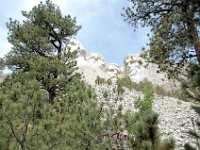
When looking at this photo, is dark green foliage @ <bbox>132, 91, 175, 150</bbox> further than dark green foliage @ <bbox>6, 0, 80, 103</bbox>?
No

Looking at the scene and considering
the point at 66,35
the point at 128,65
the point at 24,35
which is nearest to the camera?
the point at 24,35

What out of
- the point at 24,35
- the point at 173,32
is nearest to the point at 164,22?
the point at 173,32

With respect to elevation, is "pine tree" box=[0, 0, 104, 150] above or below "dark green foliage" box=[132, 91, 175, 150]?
above

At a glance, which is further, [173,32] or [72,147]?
[173,32]

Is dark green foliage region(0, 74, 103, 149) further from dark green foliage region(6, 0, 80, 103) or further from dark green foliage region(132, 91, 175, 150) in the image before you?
dark green foliage region(6, 0, 80, 103)

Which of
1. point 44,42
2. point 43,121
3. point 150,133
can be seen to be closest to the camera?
point 150,133

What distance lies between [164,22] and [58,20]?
12.5 m

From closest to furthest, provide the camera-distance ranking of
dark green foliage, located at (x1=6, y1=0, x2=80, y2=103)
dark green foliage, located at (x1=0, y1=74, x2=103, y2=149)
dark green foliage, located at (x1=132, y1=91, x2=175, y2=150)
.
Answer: dark green foliage, located at (x1=132, y1=91, x2=175, y2=150), dark green foliage, located at (x1=0, y1=74, x2=103, y2=149), dark green foliage, located at (x1=6, y1=0, x2=80, y2=103)

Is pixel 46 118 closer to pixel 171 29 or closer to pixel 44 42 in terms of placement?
pixel 171 29

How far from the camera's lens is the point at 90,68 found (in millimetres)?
51094

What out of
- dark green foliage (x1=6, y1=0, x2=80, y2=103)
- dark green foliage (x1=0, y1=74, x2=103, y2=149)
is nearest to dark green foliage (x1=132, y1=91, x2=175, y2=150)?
Answer: dark green foliage (x1=0, y1=74, x2=103, y2=149)

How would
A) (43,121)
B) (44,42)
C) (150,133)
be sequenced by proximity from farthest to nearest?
(44,42)
(43,121)
(150,133)

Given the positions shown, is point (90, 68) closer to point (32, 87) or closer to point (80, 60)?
point (80, 60)

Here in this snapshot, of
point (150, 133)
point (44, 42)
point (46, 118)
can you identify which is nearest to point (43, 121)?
point (46, 118)
